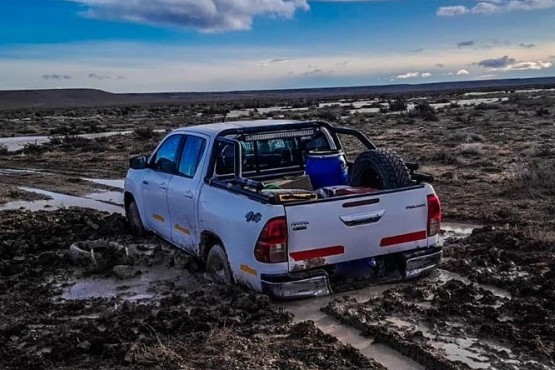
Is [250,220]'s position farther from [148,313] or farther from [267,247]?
[148,313]

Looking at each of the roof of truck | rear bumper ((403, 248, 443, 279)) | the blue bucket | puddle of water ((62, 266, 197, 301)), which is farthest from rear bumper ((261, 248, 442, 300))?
the roof of truck

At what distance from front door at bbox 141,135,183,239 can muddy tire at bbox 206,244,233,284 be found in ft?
4.35

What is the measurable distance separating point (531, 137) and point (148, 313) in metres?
20.1

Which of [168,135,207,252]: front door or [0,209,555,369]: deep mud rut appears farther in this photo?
[168,135,207,252]: front door

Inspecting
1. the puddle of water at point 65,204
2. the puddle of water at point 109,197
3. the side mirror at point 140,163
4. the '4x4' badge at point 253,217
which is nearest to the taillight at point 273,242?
the '4x4' badge at point 253,217

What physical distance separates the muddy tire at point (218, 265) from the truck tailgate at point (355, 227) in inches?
36.7

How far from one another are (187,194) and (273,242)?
6.03 ft

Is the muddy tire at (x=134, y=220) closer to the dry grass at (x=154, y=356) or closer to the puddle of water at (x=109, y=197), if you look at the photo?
the puddle of water at (x=109, y=197)

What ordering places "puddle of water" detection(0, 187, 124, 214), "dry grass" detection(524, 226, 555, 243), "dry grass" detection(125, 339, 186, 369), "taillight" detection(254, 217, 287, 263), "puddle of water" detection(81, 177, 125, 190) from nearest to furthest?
"dry grass" detection(125, 339, 186, 369) → "taillight" detection(254, 217, 287, 263) → "dry grass" detection(524, 226, 555, 243) → "puddle of water" detection(0, 187, 124, 214) → "puddle of water" detection(81, 177, 125, 190)

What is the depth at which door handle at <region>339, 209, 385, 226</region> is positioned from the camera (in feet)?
19.1

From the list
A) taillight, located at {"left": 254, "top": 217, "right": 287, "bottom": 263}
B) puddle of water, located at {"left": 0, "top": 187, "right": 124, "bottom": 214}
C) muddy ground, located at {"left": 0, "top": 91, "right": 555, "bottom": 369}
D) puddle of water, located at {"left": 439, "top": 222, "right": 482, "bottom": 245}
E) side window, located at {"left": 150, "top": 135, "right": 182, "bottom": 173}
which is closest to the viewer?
muddy ground, located at {"left": 0, "top": 91, "right": 555, "bottom": 369}

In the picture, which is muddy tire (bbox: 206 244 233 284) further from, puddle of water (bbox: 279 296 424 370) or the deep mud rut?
puddle of water (bbox: 279 296 424 370)

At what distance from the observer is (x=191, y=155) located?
745 cm

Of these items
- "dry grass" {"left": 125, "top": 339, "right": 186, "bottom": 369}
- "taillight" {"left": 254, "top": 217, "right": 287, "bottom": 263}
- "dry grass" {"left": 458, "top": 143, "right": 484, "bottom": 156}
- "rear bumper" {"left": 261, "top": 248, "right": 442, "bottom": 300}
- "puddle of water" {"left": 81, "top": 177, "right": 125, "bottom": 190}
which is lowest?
"puddle of water" {"left": 81, "top": 177, "right": 125, "bottom": 190}
